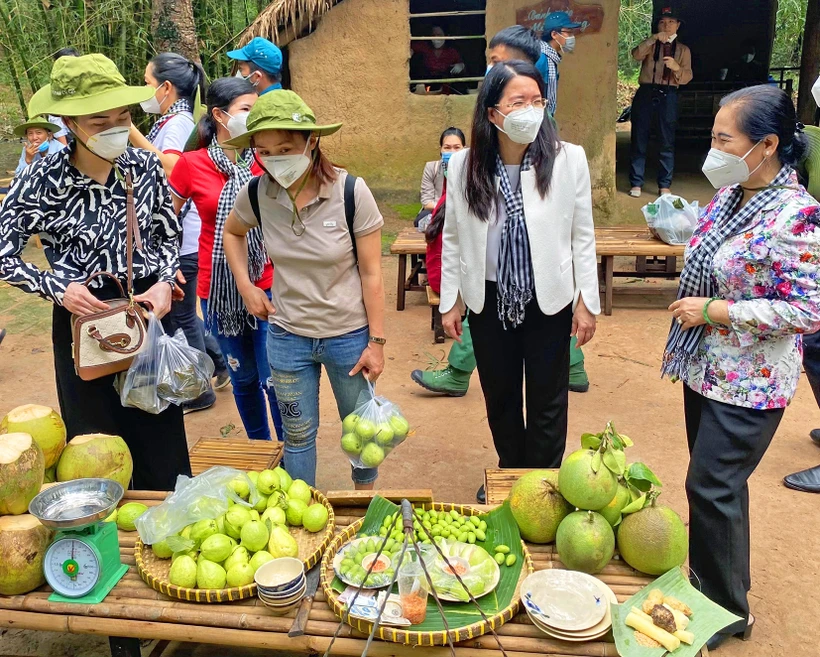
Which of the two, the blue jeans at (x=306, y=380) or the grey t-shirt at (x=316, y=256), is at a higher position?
the grey t-shirt at (x=316, y=256)

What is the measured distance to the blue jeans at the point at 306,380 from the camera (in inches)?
109

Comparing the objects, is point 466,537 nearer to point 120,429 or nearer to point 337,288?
point 337,288

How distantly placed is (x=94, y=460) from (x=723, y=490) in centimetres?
210

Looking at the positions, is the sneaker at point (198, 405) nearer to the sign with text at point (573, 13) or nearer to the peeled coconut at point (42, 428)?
the peeled coconut at point (42, 428)

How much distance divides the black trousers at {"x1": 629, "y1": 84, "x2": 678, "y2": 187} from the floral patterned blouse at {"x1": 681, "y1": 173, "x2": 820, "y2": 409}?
631cm

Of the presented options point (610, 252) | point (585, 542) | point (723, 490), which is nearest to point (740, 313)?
point (723, 490)

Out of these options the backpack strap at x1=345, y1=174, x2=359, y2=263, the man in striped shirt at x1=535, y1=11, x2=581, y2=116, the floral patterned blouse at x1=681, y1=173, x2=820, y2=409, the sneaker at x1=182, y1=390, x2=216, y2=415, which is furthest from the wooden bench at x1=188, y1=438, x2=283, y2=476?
the man in striped shirt at x1=535, y1=11, x2=581, y2=116

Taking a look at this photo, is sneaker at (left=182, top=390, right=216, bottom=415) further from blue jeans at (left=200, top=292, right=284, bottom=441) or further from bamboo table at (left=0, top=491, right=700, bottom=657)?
bamboo table at (left=0, top=491, right=700, bottom=657)

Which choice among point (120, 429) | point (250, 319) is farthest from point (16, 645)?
point (250, 319)

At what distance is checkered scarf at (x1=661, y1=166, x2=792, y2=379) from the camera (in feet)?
7.35

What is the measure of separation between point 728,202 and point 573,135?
5.64m

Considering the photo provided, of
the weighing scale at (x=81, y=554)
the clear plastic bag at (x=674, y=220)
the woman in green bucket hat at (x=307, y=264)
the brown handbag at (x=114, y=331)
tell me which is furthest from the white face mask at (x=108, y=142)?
the clear plastic bag at (x=674, y=220)

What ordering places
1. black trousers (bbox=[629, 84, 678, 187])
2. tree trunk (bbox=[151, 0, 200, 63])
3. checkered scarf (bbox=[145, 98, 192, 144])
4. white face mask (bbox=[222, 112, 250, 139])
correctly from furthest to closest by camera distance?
black trousers (bbox=[629, 84, 678, 187]) < tree trunk (bbox=[151, 0, 200, 63]) < checkered scarf (bbox=[145, 98, 192, 144]) < white face mask (bbox=[222, 112, 250, 139])

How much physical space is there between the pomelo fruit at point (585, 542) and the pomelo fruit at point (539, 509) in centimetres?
8
